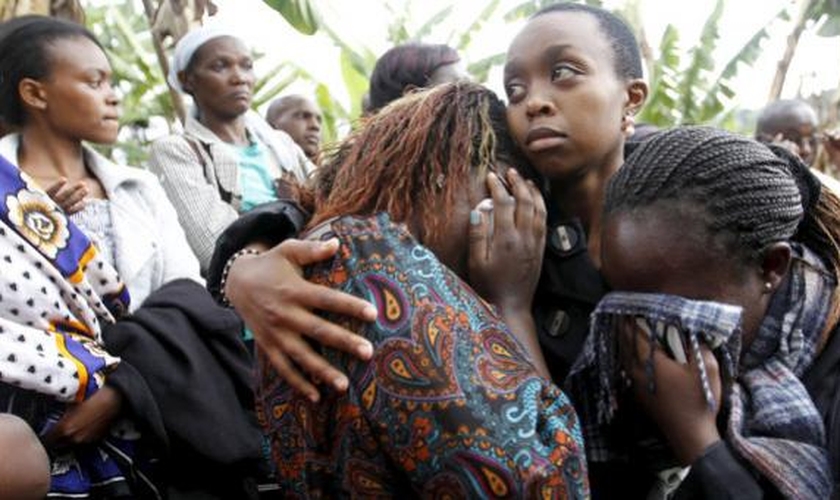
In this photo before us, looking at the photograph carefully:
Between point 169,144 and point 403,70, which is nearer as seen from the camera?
point 403,70

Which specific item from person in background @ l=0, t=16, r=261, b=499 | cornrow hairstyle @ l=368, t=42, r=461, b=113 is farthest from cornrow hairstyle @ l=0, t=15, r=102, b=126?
cornrow hairstyle @ l=368, t=42, r=461, b=113

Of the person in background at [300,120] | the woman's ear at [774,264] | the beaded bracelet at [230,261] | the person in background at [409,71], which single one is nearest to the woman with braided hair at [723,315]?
the woman's ear at [774,264]

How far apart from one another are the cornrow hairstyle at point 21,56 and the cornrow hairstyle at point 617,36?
161 centimetres

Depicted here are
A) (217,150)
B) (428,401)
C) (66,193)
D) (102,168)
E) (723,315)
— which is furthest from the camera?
(217,150)

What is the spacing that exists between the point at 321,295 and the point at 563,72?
74 cm

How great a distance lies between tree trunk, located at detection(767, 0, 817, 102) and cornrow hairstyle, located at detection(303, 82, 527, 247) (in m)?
8.47

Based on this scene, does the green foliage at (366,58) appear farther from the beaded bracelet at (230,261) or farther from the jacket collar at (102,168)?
the beaded bracelet at (230,261)

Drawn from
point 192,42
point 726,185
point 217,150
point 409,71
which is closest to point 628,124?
point 726,185

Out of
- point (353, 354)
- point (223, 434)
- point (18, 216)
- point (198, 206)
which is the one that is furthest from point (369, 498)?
point (198, 206)

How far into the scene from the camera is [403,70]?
3.43 meters

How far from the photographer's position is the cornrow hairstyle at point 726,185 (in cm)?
153

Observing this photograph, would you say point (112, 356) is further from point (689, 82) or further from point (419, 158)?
point (689, 82)

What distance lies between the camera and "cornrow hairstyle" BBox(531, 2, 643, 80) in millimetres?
1926

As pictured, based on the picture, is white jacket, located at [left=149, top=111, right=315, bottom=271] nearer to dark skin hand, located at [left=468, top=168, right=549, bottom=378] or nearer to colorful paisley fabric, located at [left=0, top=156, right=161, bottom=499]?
colorful paisley fabric, located at [left=0, top=156, right=161, bottom=499]
